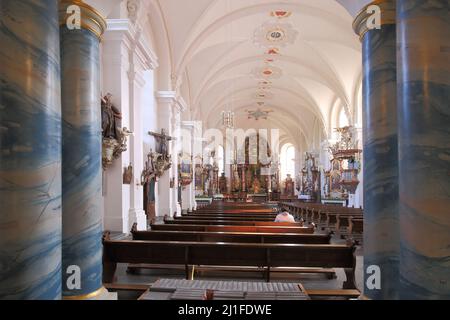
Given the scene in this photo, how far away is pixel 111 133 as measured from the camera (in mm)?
7750

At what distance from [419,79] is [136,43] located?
7.18 meters

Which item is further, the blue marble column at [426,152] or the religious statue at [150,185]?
the religious statue at [150,185]

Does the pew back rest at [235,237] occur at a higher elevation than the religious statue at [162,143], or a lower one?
lower

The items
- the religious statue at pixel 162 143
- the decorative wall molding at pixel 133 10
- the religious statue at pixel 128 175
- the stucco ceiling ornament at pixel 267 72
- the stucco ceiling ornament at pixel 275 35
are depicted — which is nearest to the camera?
the religious statue at pixel 128 175

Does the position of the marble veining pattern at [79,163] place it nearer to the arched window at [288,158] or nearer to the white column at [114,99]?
the white column at [114,99]

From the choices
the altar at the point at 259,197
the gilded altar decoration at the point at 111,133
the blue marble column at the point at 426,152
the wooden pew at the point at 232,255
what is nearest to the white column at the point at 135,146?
the gilded altar decoration at the point at 111,133

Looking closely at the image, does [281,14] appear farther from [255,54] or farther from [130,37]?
[130,37]

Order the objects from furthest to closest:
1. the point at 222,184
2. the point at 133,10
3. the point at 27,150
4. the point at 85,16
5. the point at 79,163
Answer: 1. the point at 222,184
2. the point at 133,10
3. the point at 85,16
4. the point at 79,163
5. the point at 27,150

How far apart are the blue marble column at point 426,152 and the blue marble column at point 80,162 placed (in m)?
2.71

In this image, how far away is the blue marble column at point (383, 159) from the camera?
12.5ft

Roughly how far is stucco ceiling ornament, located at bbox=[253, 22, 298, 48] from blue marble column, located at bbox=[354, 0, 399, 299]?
1121 centimetres

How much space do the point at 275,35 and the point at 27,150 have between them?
45.4ft

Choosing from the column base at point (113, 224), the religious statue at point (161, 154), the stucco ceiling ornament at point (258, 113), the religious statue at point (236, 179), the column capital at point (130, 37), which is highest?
the stucco ceiling ornament at point (258, 113)

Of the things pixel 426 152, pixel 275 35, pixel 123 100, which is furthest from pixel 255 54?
pixel 426 152
